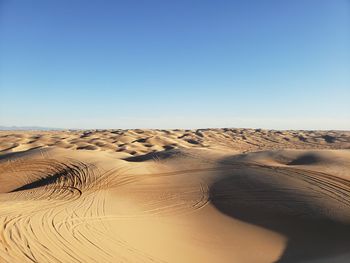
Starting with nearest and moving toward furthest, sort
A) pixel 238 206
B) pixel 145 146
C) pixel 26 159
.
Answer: pixel 238 206 < pixel 26 159 < pixel 145 146

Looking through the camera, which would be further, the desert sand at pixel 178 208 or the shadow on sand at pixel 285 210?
the shadow on sand at pixel 285 210

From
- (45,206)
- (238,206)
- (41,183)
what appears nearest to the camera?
(45,206)

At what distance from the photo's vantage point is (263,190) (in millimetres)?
12406

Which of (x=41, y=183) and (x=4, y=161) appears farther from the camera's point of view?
(x=4, y=161)

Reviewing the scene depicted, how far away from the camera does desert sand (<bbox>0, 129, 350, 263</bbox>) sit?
7.83 meters

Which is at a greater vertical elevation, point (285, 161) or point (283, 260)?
point (285, 161)

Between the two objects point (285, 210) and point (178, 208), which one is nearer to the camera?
point (285, 210)

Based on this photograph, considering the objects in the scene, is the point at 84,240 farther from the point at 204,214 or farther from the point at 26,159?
the point at 26,159

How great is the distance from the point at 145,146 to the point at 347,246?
2963cm

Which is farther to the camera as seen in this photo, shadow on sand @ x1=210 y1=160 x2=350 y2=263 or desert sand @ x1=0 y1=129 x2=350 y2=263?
shadow on sand @ x1=210 y1=160 x2=350 y2=263

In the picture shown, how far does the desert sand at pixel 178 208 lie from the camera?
7828 millimetres

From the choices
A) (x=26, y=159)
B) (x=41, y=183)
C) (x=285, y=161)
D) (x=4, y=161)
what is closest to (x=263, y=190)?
(x=285, y=161)

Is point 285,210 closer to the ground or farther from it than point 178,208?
farther from it

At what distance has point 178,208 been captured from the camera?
1162 centimetres
